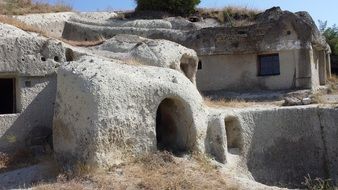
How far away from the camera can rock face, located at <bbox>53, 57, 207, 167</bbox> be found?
10.8 metres

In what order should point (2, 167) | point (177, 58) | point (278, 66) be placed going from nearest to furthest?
point (2, 167), point (177, 58), point (278, 66)

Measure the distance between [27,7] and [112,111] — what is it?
45.8 feet

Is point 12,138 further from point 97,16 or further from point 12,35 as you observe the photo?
point 97,16

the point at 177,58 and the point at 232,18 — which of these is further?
the point at 232,18

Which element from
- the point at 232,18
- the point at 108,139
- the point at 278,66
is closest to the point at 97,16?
the point at 232,18

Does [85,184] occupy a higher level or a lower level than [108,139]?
lower

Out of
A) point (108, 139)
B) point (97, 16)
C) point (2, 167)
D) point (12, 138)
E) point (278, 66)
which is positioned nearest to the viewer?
point (108, 139)

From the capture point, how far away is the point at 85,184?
10.2 meters

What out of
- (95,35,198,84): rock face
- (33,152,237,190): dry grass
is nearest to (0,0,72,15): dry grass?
(95,35,198,84): rock face

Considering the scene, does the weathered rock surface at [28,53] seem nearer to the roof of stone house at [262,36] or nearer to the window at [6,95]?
the window at [6,95]

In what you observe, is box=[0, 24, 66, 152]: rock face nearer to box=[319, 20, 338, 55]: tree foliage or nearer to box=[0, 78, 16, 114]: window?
box=[0, 78, 16, 114]: window

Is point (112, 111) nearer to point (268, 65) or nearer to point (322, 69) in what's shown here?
point (268, 65)

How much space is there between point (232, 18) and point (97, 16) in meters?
6.39

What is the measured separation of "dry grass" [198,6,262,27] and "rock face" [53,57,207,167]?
12.0m
